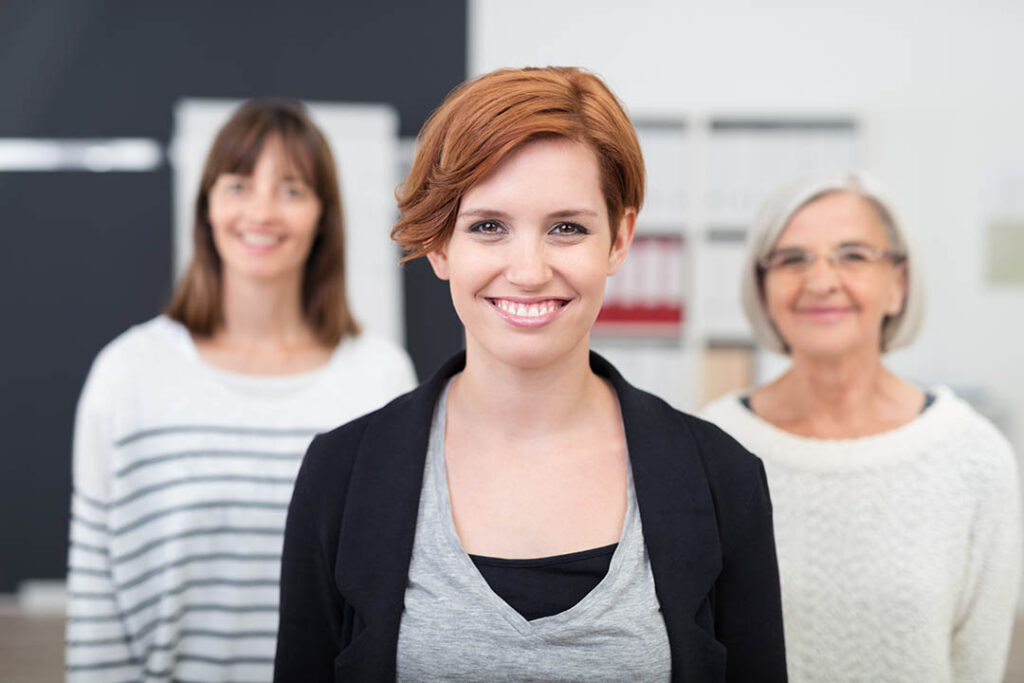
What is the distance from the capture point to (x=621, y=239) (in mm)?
1317

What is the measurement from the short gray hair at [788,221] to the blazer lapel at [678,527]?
0.63 m

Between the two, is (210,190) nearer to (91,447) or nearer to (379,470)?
(91,447)

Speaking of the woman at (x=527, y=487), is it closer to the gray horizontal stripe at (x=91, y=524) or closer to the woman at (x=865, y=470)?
the woman at (x=865, y=470)

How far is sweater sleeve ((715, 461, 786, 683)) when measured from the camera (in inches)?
52.4

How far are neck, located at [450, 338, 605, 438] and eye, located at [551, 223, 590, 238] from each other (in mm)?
174

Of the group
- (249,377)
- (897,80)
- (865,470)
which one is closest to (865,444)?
(865,470)

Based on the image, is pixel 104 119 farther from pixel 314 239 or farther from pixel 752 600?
pixel 752 600

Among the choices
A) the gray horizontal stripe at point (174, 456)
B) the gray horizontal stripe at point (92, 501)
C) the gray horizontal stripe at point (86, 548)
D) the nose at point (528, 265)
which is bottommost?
the gray horizontal stripe at point (86, 548)

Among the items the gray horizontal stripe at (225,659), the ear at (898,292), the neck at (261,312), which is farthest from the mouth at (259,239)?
the ear at (898,292)

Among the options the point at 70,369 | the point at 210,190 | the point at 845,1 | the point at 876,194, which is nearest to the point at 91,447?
the point at 210,190

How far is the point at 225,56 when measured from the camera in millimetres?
4227

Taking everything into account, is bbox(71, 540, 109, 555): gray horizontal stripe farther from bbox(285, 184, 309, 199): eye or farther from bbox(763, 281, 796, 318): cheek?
bbox(763, 281, 796, 318): cheek

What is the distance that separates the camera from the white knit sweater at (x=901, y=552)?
1.66 metres

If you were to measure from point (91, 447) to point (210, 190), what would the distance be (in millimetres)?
604
